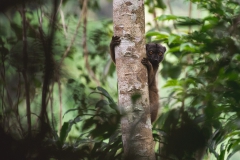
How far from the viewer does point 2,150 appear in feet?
3.46

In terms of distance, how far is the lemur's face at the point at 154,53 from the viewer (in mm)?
5289

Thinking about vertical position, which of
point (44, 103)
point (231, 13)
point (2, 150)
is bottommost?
point (2, 150)

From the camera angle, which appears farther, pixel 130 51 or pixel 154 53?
pixel 154 53

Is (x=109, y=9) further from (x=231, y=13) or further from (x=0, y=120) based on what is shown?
(x=0, y=120)

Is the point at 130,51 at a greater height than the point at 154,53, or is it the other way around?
the point at 154,53

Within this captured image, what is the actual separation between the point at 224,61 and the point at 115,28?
63.1 inches

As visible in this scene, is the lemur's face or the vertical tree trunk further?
the lemur's face

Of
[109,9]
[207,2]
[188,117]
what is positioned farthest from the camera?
[109,9]

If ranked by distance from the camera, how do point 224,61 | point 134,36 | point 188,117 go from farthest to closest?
point 134,36, point 224,61, point 188,117

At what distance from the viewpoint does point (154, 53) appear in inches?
212

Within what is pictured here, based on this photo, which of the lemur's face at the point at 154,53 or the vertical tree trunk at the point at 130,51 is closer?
the vertical tree trunk at the point at 130,51

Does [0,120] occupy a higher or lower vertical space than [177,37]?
lower

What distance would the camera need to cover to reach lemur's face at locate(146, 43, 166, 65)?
5.29m

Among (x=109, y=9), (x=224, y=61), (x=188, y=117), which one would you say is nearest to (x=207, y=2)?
(x=224, y=61)
